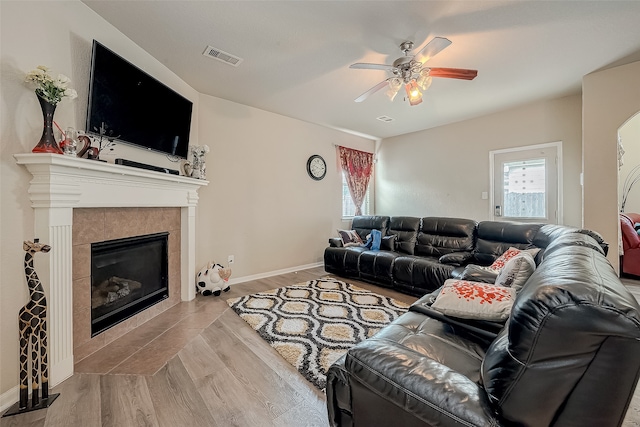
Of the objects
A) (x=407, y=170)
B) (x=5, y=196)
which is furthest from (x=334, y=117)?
(x=5, y=196)

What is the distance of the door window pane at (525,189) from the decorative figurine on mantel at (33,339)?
5.20 metres

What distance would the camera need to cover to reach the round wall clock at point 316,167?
4582 mm

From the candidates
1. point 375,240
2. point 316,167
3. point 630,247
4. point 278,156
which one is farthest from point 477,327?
point 630,247

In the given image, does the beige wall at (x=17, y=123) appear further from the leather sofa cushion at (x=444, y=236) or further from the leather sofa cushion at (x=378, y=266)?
the leather sofa cushion at (x=444, y=236)

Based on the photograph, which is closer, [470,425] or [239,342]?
[470,425]

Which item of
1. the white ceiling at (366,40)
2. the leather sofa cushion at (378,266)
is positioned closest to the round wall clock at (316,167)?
the white ceiling at (366,40)

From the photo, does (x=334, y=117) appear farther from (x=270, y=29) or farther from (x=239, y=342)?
(x=239, y=342)

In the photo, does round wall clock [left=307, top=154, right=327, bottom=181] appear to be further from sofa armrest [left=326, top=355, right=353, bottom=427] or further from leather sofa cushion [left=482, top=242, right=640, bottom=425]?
leather sofa cushion [left=482, top=242, right=640, bottom=425]

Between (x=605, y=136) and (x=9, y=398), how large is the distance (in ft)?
17.6

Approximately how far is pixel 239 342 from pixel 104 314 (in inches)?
44.6

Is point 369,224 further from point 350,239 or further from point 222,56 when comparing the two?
point 222,56

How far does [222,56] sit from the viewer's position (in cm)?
254

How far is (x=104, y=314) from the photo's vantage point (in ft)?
6.98

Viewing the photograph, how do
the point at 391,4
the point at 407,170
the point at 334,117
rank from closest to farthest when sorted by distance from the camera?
the point at 391,4 < the point at 334,117 < the point at 407,170
